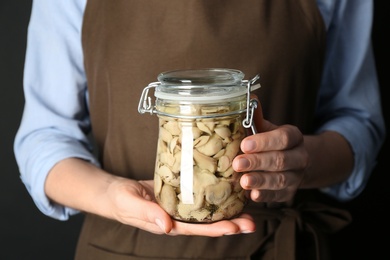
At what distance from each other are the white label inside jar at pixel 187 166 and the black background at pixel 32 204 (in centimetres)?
78

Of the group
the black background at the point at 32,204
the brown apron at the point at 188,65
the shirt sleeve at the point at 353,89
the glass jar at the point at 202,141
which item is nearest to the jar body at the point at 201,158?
the glass jar at the point at 202,141

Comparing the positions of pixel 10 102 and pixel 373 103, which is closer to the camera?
pixel 373 103

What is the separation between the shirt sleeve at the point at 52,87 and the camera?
0.99 meters

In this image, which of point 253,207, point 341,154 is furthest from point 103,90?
point 341,154

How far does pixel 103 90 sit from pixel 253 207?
297 millimetres

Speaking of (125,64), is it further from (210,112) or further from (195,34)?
(210,112)

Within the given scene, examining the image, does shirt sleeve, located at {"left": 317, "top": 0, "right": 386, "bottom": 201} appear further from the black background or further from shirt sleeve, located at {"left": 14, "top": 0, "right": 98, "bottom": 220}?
shirt sleeve, located at {"left": 14, "top": 0, "right": 98, "bottom": 220}

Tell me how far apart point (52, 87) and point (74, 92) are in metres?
0.04

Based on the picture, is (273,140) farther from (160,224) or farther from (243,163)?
(160,224)

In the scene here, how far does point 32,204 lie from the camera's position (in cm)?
141

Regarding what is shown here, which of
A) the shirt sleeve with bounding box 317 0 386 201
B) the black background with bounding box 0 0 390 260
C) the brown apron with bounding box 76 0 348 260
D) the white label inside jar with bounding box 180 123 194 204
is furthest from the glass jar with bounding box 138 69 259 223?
the black background with bounding box 0 0 390 260

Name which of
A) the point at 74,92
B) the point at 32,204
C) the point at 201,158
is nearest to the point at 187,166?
the point at 201,158

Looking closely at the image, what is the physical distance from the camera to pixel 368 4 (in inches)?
42.0

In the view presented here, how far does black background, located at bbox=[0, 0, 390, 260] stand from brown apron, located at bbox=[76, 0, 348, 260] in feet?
1.42
